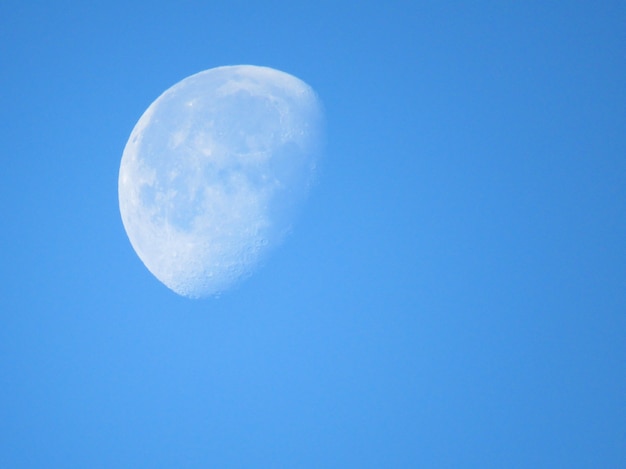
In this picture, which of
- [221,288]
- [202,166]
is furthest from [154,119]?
[221,288]

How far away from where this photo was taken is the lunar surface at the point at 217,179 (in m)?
3.26

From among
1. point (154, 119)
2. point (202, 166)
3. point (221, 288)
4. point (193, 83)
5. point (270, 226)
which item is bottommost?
point (221, 288)

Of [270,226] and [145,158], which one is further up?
[145,158]

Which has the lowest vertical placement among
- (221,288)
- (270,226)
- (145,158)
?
Result: (221,288)

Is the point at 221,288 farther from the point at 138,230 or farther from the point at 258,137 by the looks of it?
the point at 258,137

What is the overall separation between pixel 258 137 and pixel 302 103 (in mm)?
466

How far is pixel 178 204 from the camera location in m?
3.30

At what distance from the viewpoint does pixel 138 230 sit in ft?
11.6

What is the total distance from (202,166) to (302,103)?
786 mm

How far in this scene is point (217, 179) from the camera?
3.24 m

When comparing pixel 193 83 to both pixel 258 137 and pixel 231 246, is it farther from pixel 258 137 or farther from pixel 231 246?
pixel 231 246

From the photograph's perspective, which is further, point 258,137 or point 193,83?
point 193,83

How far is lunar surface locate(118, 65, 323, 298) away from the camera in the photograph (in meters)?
3.26

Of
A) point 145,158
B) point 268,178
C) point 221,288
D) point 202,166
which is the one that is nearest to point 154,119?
point 145,158
